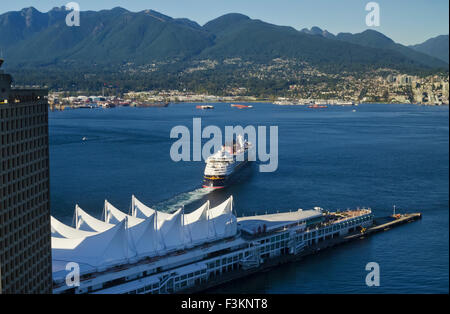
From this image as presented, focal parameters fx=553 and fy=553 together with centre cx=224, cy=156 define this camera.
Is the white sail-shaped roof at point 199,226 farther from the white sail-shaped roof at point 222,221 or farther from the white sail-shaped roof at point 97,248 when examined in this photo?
the white sail-shaped roof at point 97,248

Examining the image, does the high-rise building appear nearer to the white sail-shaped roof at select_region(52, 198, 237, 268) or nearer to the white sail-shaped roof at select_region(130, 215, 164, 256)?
the white sail-shaped roof at select_region(52, 198, 237, 268)

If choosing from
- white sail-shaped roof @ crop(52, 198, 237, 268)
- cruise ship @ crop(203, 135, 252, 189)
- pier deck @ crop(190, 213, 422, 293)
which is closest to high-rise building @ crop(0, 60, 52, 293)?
white sail-shaped roof @ crop(52, 198, 237, 268)

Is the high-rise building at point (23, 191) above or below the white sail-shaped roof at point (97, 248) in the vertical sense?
above

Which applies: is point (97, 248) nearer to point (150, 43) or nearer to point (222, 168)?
point (222, 168)

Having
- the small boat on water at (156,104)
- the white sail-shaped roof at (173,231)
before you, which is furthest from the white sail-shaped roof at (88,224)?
the small boat on water at (156,104)

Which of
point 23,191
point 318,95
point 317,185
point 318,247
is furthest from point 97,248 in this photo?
point 318,95

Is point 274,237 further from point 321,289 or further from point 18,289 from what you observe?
point 18,289
